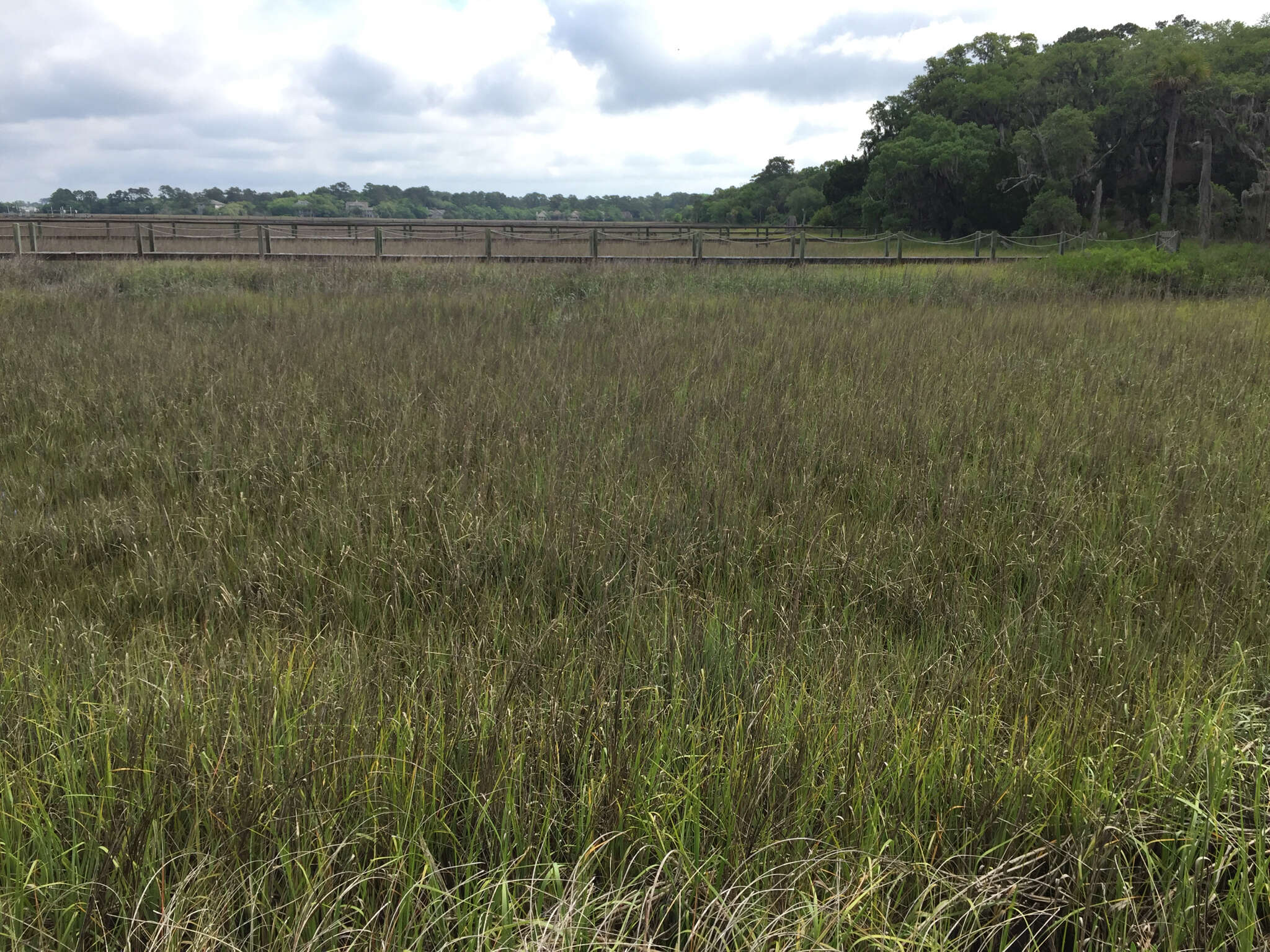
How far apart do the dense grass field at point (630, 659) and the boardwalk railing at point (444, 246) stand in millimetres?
15963

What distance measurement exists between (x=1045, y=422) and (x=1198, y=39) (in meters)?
78.7

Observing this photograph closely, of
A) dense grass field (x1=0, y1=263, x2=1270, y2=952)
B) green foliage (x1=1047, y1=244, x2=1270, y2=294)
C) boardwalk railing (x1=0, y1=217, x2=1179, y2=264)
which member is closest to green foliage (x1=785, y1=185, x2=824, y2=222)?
boardwalk railing (x1=0, y1=217, x2=1179, y2=264)

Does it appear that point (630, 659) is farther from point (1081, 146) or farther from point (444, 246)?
point (1081, 146)

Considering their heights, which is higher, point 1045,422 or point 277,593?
point 1045,422

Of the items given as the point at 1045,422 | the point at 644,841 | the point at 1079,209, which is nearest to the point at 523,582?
the point at 644,841

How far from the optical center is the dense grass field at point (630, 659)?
2.03 metres

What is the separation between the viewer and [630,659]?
3.08 m

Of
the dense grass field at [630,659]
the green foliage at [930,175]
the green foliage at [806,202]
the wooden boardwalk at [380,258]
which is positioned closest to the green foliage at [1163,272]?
the wooden boardwalk at [380,258]

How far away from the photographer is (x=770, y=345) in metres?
9.80

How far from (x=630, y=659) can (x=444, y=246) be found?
2630 centimetres

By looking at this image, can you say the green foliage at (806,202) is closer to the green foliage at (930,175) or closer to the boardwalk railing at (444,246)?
the green foliage at (930,175)

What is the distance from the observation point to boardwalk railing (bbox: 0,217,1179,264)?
22.5 metres

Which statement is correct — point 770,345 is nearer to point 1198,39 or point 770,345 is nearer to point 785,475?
point 785,475

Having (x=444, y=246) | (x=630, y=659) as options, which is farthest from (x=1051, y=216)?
(x=630, y=659)
